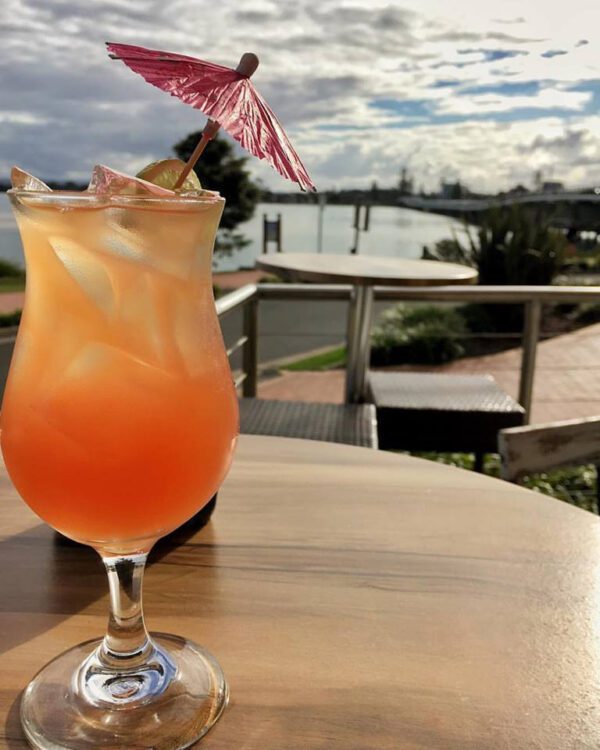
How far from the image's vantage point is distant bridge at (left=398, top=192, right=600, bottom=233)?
25.9 feet

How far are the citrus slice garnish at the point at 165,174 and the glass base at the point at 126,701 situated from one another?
0.37 m

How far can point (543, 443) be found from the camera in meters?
1.15

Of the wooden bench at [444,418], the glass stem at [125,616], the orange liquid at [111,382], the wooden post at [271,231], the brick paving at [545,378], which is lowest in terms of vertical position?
the brick paving at [545,378]

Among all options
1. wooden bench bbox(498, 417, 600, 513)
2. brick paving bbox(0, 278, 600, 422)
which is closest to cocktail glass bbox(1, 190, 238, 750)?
wooden bench bbox(498, 417, 600, 513)

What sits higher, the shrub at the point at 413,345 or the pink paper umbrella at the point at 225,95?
the pink paper umbrella at the point at 225,95

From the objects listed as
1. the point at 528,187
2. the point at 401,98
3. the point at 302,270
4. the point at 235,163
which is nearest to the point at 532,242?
the point at 528,187

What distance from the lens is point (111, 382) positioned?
0.50 m

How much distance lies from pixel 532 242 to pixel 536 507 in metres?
7.35

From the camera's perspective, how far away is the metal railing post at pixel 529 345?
10.7 feet

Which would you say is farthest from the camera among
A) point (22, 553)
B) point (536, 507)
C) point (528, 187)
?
point (528, 187)

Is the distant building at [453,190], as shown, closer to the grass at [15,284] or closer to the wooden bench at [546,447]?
the grass at [15,284]

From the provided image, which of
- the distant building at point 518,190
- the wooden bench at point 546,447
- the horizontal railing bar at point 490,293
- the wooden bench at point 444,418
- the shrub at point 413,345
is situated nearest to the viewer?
the wooden bench at point 546,447

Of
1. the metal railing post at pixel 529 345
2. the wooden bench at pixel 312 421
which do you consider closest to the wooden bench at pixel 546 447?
the wooden bench at pixel 312 421

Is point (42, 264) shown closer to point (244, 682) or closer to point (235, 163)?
point (244, 682)
